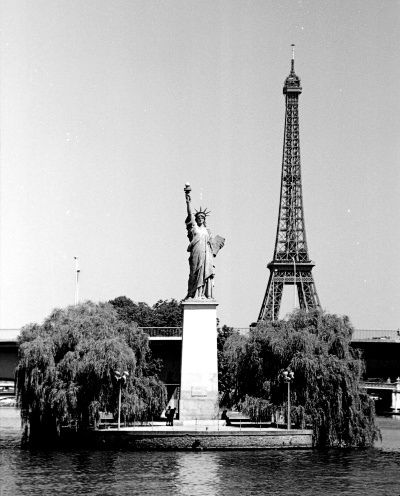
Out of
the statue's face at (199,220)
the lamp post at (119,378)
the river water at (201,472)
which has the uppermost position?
the statue's face at (199,220)

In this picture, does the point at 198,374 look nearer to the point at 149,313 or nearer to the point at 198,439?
the point at 198,439

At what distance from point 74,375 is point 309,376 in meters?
10.8

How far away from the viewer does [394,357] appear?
5916cm

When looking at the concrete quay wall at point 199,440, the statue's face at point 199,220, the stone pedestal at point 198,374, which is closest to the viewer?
the concrete quay wall at point 199,440

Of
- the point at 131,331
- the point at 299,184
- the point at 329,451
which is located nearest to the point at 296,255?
the point at 299,184

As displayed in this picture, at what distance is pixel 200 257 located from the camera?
155ft

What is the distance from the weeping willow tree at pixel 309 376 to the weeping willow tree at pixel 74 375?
16.1 ft

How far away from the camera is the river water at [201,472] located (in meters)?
30.2

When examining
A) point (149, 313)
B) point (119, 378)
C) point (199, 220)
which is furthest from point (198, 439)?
point (149, 313)

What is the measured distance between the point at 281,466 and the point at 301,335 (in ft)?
36.8

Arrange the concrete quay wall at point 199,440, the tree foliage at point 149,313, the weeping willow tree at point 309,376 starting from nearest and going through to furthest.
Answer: the concrete quay wall at point 199,440 < the weeping willow tree at point 309,376 < the tree foliage at point 149,313

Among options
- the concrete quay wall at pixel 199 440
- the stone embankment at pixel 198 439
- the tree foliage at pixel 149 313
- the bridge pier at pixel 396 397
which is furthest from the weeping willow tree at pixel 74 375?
the bridge pier at pixel 396 397

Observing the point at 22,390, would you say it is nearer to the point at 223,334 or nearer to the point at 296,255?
the point at 223,334

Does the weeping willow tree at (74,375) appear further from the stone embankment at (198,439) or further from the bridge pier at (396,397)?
the bridge pier at (396,397)
